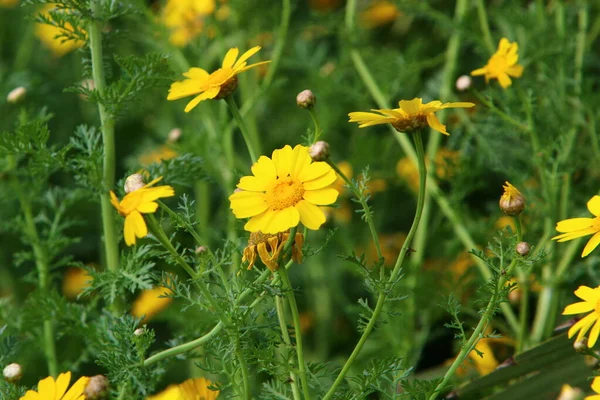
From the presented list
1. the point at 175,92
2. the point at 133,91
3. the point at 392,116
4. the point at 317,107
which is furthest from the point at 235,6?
the point at 392,116

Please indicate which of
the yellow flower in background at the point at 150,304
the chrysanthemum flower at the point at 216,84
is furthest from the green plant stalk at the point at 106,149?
the yellow flower in background at the point at 150,304

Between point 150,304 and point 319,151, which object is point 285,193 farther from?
point 150,304

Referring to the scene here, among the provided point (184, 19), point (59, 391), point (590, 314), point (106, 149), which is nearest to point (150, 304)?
point (184, 19)

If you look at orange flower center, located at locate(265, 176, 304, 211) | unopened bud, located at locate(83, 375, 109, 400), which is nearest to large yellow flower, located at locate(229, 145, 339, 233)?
orange flower center, located at locate(265, 176, 304, 211)

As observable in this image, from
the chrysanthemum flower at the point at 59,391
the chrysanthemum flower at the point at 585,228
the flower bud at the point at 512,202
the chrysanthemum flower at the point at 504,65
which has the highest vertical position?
the chrysanthemum flower at the point at 504,65

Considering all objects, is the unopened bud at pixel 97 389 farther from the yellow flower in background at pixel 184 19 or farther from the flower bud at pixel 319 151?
the yellow flower in background at pixel 184 19

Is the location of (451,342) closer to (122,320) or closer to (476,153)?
(476,153)
